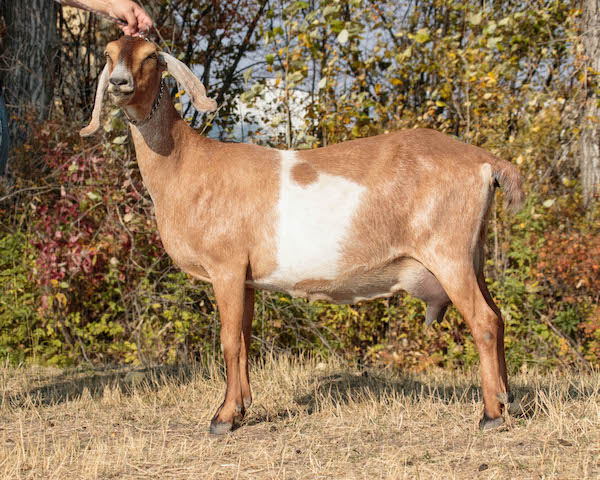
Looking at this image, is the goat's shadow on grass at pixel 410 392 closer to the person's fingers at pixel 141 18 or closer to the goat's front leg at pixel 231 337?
the goat's front leg at pixel 231 337

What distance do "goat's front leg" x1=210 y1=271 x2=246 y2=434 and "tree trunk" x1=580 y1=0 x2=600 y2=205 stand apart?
498cm

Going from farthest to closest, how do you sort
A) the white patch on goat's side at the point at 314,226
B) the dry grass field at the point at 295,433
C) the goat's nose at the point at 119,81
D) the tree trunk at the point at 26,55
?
the tree trunk at the point at 26,55
the white patch on goat's side at the point at 314,226
the goat's nose at the point at 119,81
the dry grass field at the point at 295,433

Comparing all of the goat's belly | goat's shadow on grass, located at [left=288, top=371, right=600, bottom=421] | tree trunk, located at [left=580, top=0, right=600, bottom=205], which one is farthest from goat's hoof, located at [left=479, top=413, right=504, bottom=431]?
tree trunk, located at [left=580, top=0, right=600, bottom=205]

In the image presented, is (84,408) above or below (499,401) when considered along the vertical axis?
below

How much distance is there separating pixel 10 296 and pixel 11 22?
3.97m

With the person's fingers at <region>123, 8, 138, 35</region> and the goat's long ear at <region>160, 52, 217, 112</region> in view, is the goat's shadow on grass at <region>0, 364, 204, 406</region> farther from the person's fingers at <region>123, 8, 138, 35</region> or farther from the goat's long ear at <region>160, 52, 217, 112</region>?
the person's fingers at <region>123, 8, 138, 35</region>

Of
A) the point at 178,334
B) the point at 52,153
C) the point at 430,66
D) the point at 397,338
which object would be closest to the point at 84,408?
the point at 178,334

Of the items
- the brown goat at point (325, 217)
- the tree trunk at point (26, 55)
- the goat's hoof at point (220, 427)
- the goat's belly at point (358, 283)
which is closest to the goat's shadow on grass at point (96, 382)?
the goat's hoof at point (220, 427)

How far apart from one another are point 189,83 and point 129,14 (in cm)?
65

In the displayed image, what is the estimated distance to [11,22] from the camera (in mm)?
8688

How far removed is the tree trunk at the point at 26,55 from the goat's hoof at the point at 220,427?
604cm

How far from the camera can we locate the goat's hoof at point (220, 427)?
3748 mm

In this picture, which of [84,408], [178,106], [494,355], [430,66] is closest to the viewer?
[494,355]

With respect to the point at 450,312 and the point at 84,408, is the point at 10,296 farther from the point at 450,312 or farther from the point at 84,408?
the point at 450,312
